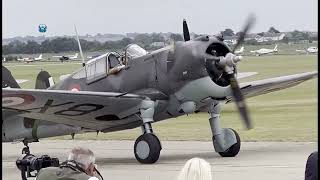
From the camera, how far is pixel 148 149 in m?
13.4

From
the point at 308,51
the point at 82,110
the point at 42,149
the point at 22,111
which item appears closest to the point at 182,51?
the point at 82,110

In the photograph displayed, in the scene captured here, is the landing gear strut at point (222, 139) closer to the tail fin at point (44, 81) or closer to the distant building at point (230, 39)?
the distant building at point (230, 39)

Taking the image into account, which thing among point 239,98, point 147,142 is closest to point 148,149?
point 147,142

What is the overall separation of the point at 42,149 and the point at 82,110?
498 cm

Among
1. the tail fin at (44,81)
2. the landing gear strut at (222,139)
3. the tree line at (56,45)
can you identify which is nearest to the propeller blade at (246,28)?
the landing gear strut at (222,139)

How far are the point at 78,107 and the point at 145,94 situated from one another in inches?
49.0

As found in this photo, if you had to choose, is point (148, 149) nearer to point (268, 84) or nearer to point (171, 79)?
point (171, 79)

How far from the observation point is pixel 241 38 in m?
13.8

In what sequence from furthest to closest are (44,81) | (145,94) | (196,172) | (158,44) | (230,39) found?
1. (44,81)
2. (158,44)
3. (230,39)
4. (145,94)
5. (196,172)

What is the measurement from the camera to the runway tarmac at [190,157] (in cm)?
1161

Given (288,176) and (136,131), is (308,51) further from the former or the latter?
(288,176)

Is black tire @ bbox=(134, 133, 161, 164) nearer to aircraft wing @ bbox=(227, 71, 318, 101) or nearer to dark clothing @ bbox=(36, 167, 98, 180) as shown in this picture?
aircraft wing @ bbox=(227, 71, 318, 101)

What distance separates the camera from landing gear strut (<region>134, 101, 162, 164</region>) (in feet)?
44.0

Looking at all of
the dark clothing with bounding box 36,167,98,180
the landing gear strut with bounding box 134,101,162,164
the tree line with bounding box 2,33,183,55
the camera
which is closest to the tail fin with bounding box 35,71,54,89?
the landing gear strut with bounding box 134,101,162,164
